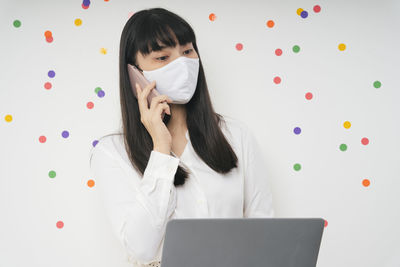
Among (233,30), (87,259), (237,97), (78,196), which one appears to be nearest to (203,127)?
(237,97)

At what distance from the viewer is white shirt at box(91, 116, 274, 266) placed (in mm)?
1249

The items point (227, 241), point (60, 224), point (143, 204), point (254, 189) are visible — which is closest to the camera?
point (227, 241)

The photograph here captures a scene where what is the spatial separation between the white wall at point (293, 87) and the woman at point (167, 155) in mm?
257

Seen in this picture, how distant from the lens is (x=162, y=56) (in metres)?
1.42

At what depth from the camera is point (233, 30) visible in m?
1.79

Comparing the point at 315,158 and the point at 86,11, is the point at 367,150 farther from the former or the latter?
the point at 86,11

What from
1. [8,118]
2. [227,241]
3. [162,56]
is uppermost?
[162,56]

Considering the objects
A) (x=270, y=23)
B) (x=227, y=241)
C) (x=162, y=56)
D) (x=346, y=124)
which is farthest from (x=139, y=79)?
(x=346, y=124)

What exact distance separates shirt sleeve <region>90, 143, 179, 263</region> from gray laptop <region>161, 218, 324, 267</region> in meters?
0.42

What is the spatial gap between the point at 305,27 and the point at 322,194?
711mm

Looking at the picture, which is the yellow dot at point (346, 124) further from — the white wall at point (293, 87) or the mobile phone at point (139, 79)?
the mobile phone at point (139, 79)

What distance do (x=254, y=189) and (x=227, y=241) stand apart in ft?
2.39

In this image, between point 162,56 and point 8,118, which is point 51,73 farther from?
point 162,56

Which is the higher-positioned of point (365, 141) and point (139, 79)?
point (139, 79)
